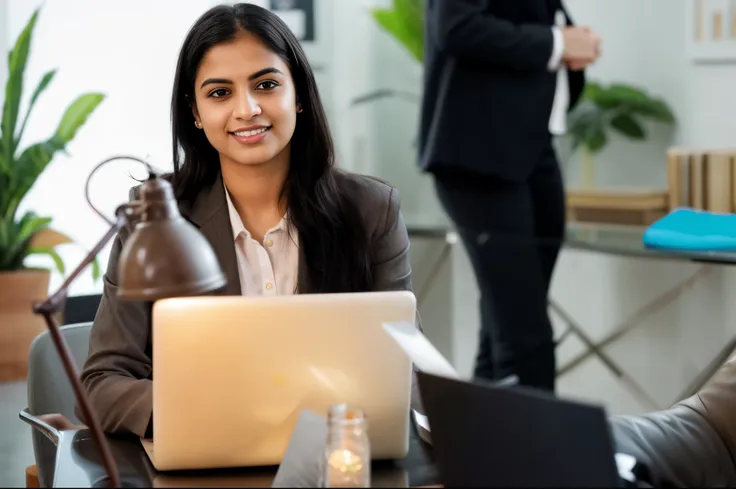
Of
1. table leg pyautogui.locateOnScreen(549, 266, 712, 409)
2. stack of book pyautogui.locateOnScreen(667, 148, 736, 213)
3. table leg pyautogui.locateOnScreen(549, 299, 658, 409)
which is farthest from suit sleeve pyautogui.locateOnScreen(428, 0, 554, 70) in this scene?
table leg pyautogui.locateOnScreen(549, 299, 658, 409)

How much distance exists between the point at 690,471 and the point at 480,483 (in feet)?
1.81

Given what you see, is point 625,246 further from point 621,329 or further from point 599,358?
point 599,358

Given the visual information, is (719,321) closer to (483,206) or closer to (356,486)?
(483,206)

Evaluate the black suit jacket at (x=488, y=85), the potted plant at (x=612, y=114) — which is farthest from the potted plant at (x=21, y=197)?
the potted plant at (x=612, y=114)

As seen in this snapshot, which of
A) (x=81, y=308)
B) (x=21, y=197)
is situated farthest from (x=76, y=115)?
(x=81, y=308)

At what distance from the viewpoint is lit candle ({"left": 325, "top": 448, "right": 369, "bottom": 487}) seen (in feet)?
4.26

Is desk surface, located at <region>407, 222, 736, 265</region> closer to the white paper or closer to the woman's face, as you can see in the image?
the woman's face

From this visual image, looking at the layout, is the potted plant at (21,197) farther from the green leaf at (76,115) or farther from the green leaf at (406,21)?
the green leaf at (406,21)

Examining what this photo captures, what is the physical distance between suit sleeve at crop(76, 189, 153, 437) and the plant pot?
175 centimetres

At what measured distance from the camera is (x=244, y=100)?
1938 millimetres

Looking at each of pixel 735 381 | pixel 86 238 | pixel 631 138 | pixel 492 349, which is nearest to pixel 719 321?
pixel 492 349

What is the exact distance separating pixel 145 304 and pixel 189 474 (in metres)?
0.49

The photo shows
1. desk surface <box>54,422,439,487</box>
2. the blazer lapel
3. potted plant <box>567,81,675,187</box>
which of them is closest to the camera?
desk surface <box>54,422,439,487</box>

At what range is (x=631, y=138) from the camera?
15.0 feet
